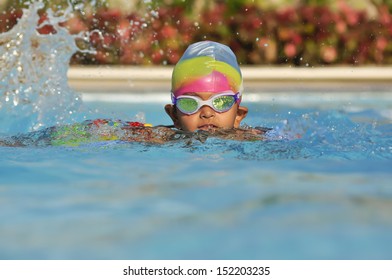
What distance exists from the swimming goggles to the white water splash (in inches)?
80.7

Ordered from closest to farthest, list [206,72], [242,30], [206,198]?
[206,198], [206,72], [242,30]

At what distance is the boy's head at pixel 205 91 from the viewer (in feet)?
15.6

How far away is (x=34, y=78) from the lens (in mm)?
6895

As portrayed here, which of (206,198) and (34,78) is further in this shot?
(34,78)

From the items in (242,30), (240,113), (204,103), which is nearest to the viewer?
(204,103)

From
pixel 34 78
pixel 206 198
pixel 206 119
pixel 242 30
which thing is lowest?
pixel 206 198

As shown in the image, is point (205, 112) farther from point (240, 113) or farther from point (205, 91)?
point (240, 113)

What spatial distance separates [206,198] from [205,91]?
1709 millimetres

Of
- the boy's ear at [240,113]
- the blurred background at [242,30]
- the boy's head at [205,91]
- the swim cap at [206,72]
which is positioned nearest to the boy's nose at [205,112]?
the boy's head at [205,91]

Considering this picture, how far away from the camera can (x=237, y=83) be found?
502cm

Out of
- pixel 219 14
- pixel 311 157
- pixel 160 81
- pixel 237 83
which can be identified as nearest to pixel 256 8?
pixel 219 14

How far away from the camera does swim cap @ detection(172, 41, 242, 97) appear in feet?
15.9

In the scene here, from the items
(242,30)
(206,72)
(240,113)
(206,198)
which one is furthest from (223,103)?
(242,30)

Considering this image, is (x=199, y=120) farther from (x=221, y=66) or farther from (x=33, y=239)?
(x=33, y=239)
